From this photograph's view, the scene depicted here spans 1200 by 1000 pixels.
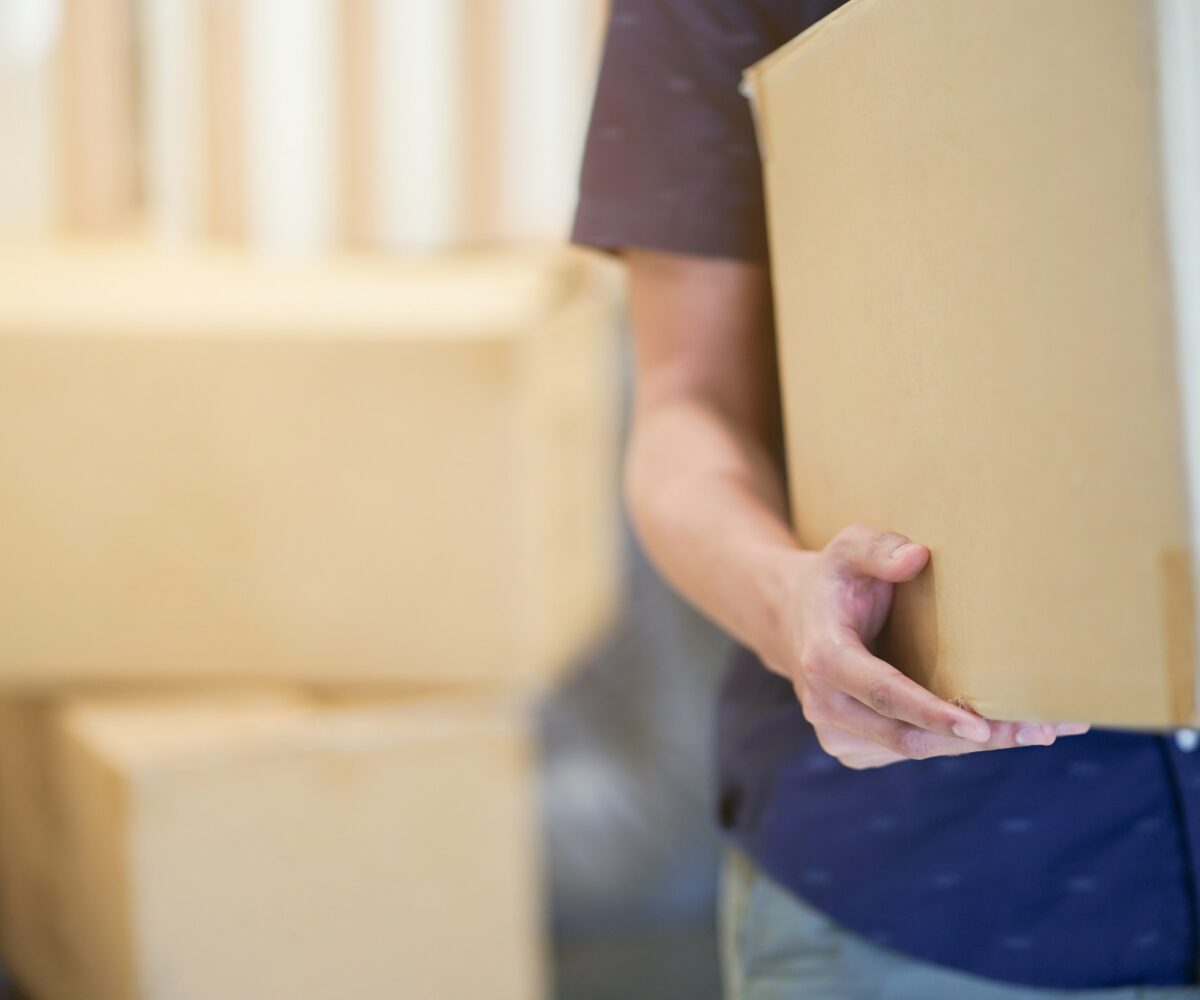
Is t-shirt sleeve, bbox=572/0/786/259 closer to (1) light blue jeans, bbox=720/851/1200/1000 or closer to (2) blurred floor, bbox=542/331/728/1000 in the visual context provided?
(1) light blue jeans, bbox=720/851/1200/1000

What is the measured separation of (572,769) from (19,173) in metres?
0.84

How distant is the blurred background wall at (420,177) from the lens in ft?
4.20

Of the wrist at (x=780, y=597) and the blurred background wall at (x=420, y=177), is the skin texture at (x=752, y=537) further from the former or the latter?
the blurred background wall at (x=420, y=177)

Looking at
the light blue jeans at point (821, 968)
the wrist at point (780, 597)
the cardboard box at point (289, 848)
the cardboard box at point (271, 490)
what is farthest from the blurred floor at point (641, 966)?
the wrist at point (780, 597)

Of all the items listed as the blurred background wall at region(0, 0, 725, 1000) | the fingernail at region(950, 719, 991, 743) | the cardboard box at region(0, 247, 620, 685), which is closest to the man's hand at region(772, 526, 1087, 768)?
the fingernail at region(950, 719, 991, 743)

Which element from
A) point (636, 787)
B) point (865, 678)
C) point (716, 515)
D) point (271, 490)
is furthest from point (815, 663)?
point (636, 787)

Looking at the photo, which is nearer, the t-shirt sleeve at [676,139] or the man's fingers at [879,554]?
the man's fingers at [879,554]

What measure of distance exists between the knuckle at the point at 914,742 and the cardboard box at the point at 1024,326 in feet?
0.06

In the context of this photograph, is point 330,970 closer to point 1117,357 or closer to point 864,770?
point 864,770

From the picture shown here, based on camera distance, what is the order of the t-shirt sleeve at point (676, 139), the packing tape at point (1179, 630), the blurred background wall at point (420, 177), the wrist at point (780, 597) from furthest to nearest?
1. the blurred background wall at point (420, 177)
2. the t-shirt sleeve at point (676, 139)
3. the wrist at point (780, 597)
4. the packing tape at point (1179, 630)

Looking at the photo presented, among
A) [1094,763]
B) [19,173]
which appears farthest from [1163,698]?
[19,173]

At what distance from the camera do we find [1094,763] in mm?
521

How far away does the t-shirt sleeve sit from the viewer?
1.86ft

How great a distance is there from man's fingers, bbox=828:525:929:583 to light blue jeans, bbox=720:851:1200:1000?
0.20 metres
